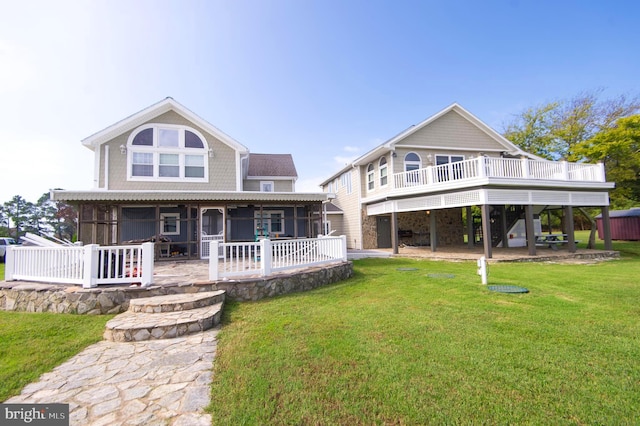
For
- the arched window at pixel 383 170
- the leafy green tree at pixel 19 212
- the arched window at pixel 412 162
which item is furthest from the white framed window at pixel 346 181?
the leafy green tree at pixel 19 212

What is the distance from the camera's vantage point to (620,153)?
50.1 ft

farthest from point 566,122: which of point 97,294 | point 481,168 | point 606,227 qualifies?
point 97,294

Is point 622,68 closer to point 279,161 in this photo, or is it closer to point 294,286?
point 279,161

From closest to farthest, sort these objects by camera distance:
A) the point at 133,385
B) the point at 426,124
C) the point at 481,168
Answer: the point at 133,385, the point at 481,168, the point at 426,124

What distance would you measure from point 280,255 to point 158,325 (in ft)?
10.6

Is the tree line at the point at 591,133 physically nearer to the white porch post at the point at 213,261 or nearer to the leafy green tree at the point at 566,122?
the leafy green tree at the point at 566,122

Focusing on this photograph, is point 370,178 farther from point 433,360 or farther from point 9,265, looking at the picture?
point 9,265

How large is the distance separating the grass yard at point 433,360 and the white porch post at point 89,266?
116 inches

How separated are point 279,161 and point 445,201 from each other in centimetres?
1037

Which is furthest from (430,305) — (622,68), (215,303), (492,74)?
(622,68)

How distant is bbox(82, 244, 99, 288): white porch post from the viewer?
17.7 ft

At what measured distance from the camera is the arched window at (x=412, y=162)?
47.9 feet

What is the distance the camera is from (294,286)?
6.62 metres

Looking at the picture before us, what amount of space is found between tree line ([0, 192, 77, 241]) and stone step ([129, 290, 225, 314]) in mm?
40204
